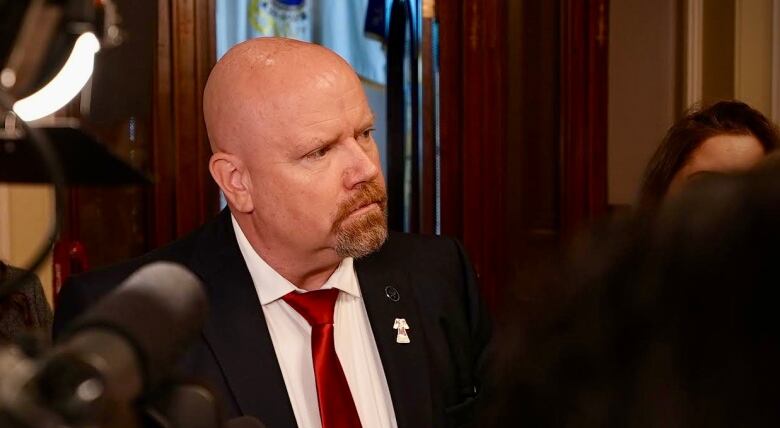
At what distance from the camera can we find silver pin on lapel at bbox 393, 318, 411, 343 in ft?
5.41

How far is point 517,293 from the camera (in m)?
0.52

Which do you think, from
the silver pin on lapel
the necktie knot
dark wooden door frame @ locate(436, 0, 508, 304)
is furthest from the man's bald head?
dark wooden door frame @ locate(436, 0, 508, 304)

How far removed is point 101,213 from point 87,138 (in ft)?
7.26

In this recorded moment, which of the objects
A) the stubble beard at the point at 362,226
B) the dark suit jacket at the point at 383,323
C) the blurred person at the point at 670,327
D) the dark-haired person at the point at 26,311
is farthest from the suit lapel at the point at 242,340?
the blurred person at the point at 670,327

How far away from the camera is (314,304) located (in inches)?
63.0

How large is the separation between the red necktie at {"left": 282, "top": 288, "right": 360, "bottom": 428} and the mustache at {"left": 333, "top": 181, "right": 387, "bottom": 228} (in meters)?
0.12

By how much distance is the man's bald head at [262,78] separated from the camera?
5.38ft

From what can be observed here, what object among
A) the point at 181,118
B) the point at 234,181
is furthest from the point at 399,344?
the point at 181,118

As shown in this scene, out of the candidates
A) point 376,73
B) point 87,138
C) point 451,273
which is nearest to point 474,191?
point 376,73

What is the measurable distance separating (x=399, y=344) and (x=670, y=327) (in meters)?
1.22

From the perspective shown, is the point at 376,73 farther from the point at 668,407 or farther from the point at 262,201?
the point at 668,407

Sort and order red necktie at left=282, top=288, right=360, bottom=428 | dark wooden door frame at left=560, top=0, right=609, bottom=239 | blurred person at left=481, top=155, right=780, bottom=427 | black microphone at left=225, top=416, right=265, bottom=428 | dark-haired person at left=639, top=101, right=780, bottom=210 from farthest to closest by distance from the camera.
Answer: dark wooden door frame at left=560, top=0, right=609, bottom=239 → dark-haired person at left=639, top=101, right=780, bottom=210 → red necktie at left=282, top=288, right=360, bottom=428 → black microphone at left=225, top=416, right=265, bottom=428 → blurred person at left=481, top=155, right=780, bottom=427

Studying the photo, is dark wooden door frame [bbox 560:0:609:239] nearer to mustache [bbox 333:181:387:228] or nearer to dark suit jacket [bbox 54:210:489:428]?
dark suit jacket [bbox 54:210:489:428]

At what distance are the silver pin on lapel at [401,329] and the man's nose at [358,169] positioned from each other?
9.3 inches
